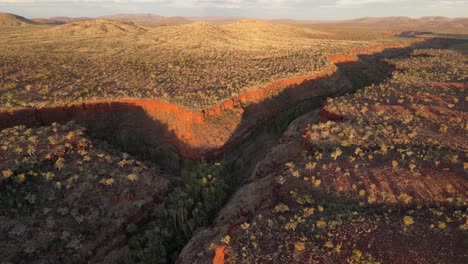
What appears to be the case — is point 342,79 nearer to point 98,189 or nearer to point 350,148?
point 350,148

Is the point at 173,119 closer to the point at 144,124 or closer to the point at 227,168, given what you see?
the point at 144,124

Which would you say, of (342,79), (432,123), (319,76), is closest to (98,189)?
(432,123)

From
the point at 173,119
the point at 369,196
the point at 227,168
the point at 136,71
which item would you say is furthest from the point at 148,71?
the point at 369,196

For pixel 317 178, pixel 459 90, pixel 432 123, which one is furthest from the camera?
pixel 459 90

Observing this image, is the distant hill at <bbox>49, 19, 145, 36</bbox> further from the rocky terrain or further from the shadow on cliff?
the shadow on cliff

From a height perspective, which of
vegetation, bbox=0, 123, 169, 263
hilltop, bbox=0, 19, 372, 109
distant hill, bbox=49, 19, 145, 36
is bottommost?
vegetation, bbox=0, 123, 169, 263

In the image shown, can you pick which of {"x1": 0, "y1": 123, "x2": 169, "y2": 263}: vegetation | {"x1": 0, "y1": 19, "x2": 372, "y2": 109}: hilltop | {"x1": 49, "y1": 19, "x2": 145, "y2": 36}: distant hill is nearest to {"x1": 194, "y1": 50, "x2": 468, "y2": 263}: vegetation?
{"x1": 0, "y1": 123, "x2": 169, "y2": 263}: vegetation

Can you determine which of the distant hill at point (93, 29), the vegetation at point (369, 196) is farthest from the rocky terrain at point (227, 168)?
the distant hill at point (93, 29)

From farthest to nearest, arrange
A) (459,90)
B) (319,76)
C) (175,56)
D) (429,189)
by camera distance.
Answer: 1. (175,56)
2. (319,76)
3. (459,90)
4. (429,189)

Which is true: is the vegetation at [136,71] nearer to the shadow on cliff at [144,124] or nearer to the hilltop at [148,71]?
the hilltop at [148,71]
